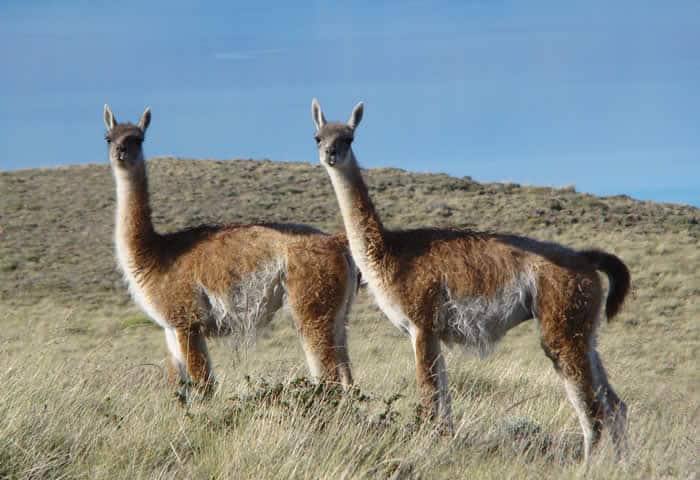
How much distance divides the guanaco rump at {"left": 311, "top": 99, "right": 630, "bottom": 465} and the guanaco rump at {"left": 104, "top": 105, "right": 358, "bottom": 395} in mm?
593

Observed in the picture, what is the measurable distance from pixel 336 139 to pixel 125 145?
219 cm

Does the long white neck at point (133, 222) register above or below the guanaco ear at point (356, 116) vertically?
below

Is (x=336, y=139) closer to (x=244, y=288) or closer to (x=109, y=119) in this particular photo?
(x=244, y=288)

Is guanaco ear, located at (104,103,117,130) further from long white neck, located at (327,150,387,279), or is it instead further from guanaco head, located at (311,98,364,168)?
long white neck, located at (327,150,387,279)

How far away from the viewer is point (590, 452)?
6531 mm

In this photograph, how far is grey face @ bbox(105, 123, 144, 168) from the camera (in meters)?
8.34

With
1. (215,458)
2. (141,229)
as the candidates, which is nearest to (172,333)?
(141,229)

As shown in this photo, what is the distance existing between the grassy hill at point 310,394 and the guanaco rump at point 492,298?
363 mm

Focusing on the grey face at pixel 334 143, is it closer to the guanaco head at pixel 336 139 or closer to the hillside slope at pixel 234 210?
the guanaco head at pixel 336 139

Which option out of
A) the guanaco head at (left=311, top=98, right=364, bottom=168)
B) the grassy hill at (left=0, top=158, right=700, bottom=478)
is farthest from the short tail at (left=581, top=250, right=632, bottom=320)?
the guanaco head at (left=311, top=98, right=364, bottom=168)

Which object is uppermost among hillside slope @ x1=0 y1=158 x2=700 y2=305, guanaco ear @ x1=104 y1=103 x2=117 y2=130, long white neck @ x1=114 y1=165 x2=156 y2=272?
guanaco ear @ x1=104 y1=103 x2=117 y2=130

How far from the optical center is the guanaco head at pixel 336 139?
24.0 ft

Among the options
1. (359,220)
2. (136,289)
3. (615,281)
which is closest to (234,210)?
(136,289)

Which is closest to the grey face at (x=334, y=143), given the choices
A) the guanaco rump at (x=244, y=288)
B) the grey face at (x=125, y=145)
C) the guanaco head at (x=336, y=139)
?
the guanaco head at (x=336, y=139)
